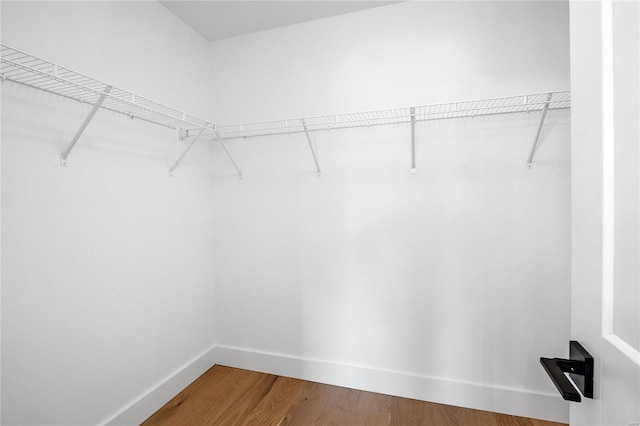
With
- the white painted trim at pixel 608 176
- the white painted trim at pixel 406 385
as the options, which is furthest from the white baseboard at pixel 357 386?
the white painted trim at pixel 608 176

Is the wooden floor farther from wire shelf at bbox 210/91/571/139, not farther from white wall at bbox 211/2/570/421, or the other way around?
wire shelf at bbox 210/91/571/139

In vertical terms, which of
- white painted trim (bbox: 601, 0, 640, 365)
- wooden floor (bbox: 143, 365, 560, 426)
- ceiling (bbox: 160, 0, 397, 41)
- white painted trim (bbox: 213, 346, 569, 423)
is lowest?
wooden floor (bbox: 143, 365, 560, 426)

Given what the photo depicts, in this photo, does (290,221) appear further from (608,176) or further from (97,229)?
(608,176)

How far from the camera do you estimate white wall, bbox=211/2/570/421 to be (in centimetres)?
165

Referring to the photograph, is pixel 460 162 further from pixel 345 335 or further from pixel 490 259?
pixel 345 335

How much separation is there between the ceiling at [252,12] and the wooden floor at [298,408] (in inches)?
97.8

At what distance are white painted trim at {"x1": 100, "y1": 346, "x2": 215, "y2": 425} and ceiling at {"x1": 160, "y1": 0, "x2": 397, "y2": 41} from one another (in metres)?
2.35

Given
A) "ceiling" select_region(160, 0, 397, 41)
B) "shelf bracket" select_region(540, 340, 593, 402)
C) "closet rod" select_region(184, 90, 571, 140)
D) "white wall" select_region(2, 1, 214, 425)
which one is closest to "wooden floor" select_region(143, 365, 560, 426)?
"white wall" select_region(2, 1, 214, 425)

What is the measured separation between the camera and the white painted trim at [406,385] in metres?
1.64

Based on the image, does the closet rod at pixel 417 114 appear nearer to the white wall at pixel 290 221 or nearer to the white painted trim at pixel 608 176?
the white wall at pixel 290 221

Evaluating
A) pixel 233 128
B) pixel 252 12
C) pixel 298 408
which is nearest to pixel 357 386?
pixel 298 408

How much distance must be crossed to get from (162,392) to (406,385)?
59.1 inches

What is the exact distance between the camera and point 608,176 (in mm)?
514

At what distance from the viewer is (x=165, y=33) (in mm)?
1891
